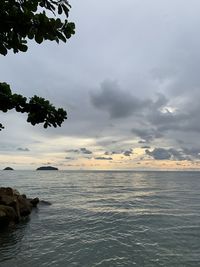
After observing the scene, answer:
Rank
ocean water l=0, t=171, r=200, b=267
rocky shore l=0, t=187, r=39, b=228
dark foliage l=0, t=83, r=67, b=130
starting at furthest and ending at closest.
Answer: rocky shore l=0, t=187, r=39, b=228
ocean water l=0, t=171, r=200, b=267
dark foliage l=0, t=83, r=67, b=130

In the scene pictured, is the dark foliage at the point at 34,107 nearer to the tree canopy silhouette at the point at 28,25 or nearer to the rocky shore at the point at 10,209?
the tree canopy silhouette at the point at 28,25

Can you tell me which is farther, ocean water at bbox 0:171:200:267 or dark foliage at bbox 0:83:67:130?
ocean water at bbox 0:171:200:267

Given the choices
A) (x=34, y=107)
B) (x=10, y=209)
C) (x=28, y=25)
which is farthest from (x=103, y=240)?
(x=28, y=25)

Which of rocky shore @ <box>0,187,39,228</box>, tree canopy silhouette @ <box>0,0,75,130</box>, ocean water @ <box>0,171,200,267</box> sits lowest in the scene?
ocean water @ <box>0,171,200,267</box>

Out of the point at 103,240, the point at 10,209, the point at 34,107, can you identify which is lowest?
the point at 103,240

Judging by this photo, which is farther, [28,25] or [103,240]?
[103,240]

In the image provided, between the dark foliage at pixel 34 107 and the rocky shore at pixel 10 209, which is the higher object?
the dark foliage at pixel 34 107

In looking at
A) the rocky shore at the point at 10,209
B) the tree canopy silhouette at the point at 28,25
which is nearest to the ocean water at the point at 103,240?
the rocky shore at the point at 10,209

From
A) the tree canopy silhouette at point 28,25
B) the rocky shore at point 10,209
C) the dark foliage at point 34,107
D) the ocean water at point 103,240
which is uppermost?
the tree canopy silhouette at point 28,25

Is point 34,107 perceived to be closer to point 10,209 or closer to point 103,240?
point 103,240

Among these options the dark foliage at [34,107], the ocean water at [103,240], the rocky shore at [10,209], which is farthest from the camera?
the rocky shore at [10,209]

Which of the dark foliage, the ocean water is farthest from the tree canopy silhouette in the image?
the ocean water

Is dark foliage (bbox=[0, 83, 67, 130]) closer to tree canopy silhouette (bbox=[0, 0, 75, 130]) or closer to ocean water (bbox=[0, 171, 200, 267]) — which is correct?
tree canopy silhouette (bbox=[0, 0, 75, 130])

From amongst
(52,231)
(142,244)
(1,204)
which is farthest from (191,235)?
(1,204)
